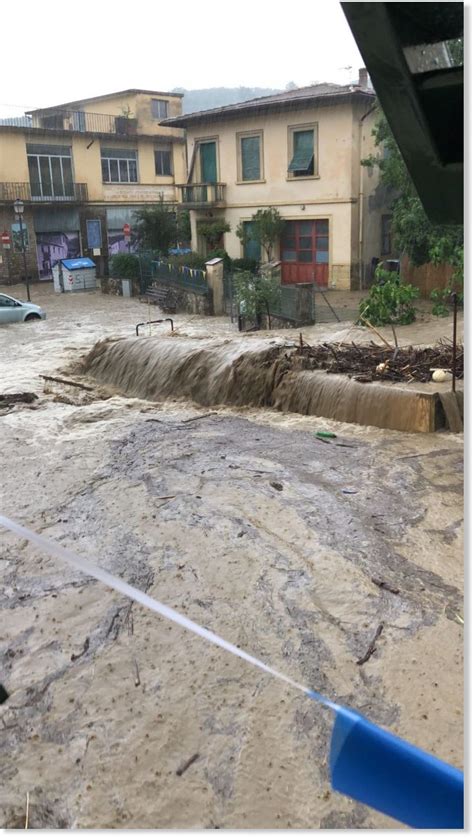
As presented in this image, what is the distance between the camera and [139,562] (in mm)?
6516

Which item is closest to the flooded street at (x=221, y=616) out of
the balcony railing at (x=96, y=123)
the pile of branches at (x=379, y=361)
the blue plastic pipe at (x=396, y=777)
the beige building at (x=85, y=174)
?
the pile of branches at (x=379, y=361)

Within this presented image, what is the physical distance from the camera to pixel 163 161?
35969 mm

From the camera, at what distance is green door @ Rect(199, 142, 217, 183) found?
27375mm

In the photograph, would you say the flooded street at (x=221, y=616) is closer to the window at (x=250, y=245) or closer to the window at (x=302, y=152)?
the window at (x=302, y=152)

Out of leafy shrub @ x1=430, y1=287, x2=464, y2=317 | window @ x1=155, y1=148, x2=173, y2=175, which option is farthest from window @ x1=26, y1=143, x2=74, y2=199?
leafy shrub @ x1=430, y1=287, x2=464, y2=317

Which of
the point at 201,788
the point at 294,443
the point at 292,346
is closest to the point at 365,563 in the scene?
the point at 201,788

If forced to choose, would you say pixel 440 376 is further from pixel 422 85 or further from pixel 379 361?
pixel 422 85

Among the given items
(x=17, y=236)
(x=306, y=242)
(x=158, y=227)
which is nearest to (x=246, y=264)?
(x=306, y=242)

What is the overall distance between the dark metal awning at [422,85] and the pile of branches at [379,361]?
835 cm

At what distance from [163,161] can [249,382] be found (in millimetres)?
27178

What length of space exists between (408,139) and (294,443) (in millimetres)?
7562

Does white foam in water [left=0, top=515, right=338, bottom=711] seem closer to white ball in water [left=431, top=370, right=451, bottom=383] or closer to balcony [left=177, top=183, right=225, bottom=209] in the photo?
white ball in water [left=431, top=370, right=451, bottom=383]

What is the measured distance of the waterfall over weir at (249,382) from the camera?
10.1 meters

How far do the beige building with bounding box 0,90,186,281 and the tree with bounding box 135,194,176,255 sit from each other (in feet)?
8.01
